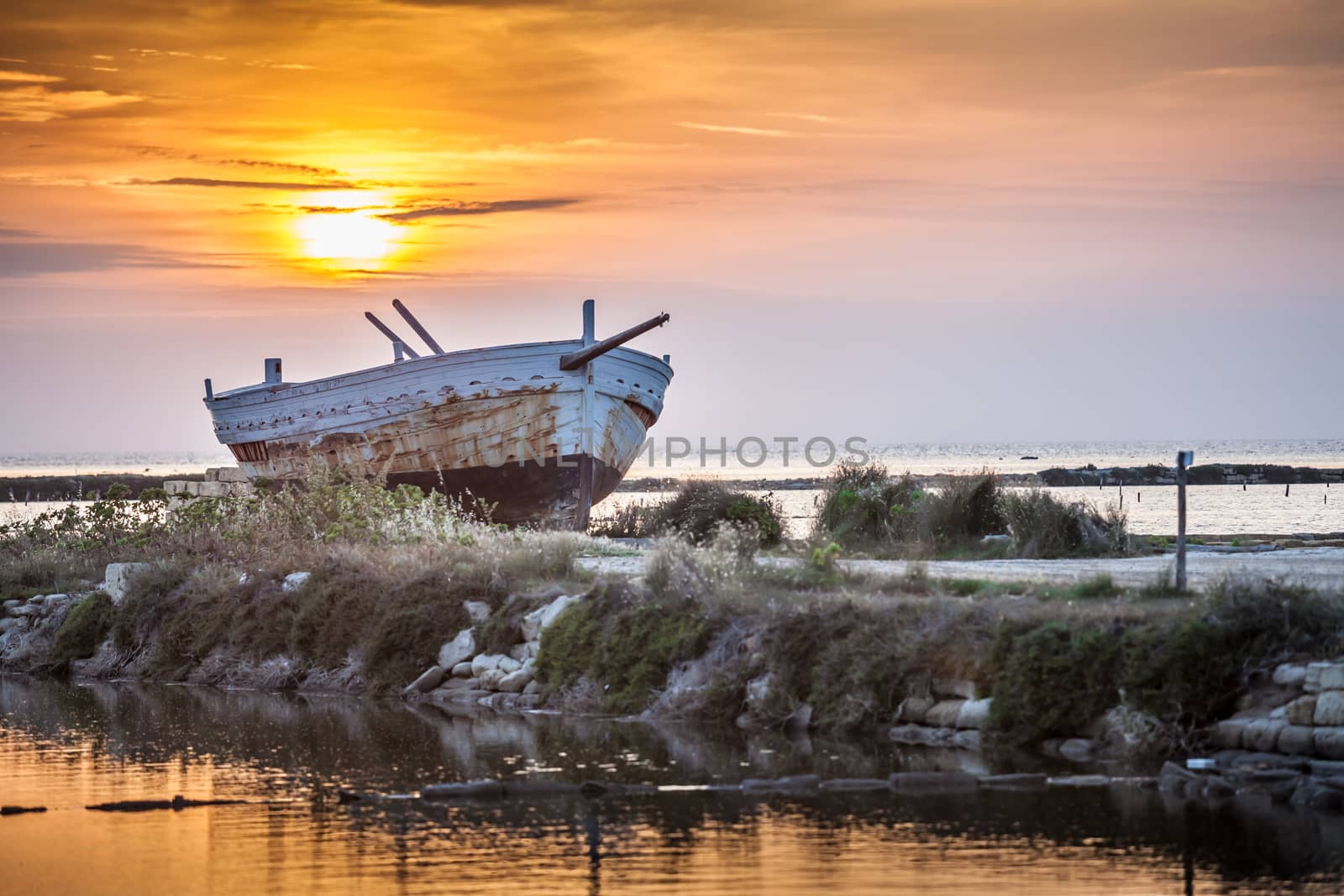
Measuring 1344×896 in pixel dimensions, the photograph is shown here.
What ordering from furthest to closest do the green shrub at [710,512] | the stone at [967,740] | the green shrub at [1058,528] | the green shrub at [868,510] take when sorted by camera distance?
1. the green shrub at [710,512]
2. the green shrub at [868,510]
3. the green shrub at [1058,528]
4. the stone at [967,740]

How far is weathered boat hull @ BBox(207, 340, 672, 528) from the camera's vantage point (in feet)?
98.7

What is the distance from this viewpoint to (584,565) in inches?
782

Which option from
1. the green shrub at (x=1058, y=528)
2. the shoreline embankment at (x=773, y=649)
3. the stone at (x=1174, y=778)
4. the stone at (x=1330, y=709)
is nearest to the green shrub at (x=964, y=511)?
the green shrub at (x=1058, y=528)

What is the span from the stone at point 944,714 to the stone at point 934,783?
1553mm

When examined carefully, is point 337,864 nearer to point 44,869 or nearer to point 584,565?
point 44,869

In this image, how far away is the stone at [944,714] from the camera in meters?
13.0

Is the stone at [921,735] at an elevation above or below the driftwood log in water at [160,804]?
above

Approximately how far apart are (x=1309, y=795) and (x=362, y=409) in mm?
23132

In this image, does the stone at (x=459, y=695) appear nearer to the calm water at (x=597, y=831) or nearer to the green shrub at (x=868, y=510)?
the calm water at (x=597, y=831)

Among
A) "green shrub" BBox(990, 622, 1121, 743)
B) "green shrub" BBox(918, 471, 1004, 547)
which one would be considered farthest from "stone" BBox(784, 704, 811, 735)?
"green shrub" BBox(918, 471, 1004, 547)

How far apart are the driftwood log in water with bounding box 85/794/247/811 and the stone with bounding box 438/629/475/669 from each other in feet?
16.8

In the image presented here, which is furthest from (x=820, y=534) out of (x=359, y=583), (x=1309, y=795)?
(x=1309, y=795)

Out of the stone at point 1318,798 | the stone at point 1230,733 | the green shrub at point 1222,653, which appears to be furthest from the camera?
the green shrub at point 1222,653

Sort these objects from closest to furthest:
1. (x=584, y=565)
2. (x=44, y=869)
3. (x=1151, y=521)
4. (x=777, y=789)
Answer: (x=44, y=869)
(x=777, y=789)
(x=584, y=565)
(x=1151, y=521)
